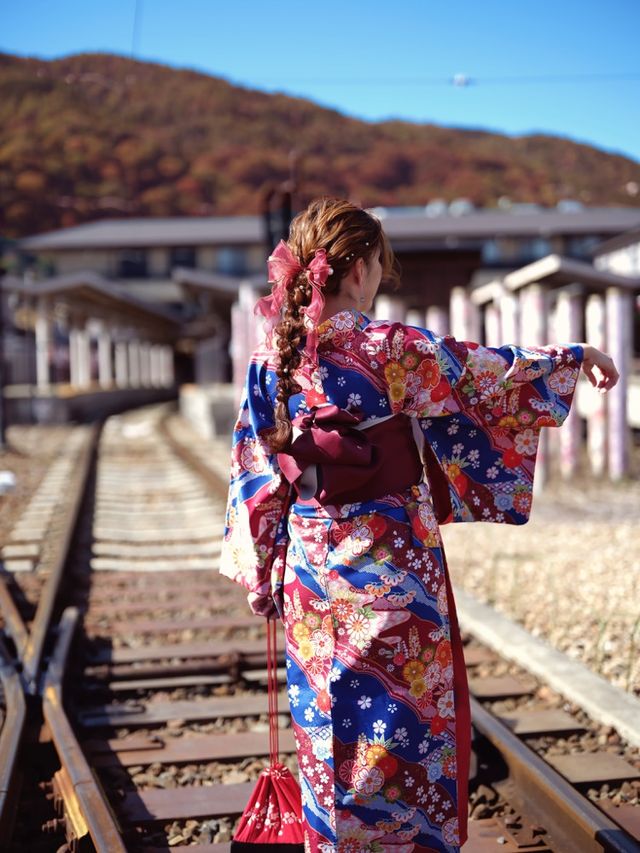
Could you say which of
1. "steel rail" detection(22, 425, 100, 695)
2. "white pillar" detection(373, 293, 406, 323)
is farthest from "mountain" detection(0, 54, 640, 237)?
"steel rail" detection(22, 425, 100, 695)

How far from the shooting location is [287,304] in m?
2.29

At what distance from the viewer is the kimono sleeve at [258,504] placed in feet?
7.91

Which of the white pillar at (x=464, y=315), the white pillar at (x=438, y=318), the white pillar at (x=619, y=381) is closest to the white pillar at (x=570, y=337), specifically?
the white pillar at (x=619, y=381)

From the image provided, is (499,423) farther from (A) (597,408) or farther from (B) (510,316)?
(B) (510,316)

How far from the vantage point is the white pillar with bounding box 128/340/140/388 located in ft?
159

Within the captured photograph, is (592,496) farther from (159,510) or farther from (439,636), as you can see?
(439,636)

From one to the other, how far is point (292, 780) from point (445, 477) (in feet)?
3.02

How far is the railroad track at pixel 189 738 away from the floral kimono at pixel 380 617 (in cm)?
66

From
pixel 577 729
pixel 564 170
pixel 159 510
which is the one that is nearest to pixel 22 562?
pixel 159 510

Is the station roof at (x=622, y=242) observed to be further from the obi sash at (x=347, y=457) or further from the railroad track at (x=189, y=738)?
the obi sash at (x=347, y=457)

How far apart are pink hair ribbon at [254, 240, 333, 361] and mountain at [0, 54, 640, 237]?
20.6 feet

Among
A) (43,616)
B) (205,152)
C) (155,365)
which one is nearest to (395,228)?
(205,152)

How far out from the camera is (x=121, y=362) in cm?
4712

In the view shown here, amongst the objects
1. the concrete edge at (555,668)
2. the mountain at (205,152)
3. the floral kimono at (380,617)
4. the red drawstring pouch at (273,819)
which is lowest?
the concrete edge at (555,668)
